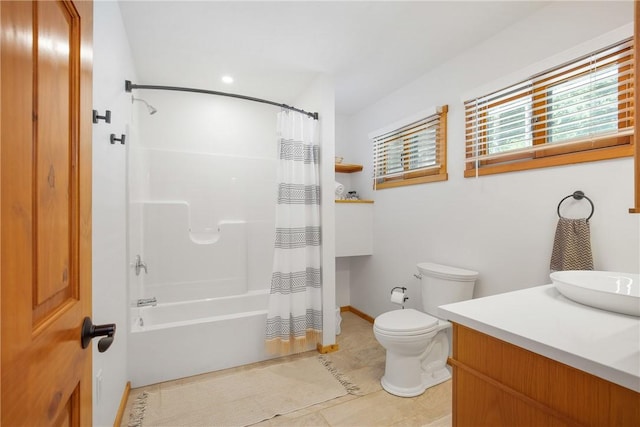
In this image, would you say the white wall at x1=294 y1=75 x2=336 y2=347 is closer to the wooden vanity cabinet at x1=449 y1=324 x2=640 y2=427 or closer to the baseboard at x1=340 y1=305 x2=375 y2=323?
the baseboard at x1=340 y1=305 x2=375 y2=323

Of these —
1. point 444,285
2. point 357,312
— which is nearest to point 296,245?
point 444,285

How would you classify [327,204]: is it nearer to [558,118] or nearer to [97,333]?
[558,118]

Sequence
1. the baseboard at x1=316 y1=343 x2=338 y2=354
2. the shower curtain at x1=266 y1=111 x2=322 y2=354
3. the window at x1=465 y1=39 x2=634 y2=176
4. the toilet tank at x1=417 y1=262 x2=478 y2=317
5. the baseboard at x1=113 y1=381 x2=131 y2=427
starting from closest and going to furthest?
1. the window at x1=465 y1=39 x2=634 y2=176
2. the baseboard at x1=113 y1=381 x2=131 y2=427
3. the toilet tank at x1=417 y1=262 x2=478 y2=317
4. the shower curtain at x1=266 y1=111 x2=322 y2=354
5. the baseboard at x1=316 y1=343 x2=338 y2=354

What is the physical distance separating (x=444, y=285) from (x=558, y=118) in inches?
50.3

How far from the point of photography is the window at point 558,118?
1449 millimetres

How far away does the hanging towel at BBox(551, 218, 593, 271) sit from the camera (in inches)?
58.6

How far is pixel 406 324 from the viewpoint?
1964 millimetres

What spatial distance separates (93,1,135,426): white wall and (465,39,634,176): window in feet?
7.62

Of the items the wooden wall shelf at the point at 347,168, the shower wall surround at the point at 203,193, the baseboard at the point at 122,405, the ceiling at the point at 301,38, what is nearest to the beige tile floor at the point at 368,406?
the baseboard at the point at 122,405

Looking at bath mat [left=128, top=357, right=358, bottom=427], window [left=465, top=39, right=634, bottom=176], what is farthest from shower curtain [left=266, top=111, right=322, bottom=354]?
window [left=465, top=39, right=634, bottom=176]

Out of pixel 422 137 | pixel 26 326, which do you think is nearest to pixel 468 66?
pixel 422 137

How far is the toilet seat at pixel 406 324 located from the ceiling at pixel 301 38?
2.03 m

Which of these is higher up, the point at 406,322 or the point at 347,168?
the point at 347,168

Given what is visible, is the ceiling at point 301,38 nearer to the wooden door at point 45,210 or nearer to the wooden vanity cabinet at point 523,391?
the wooden door at point 45,210
